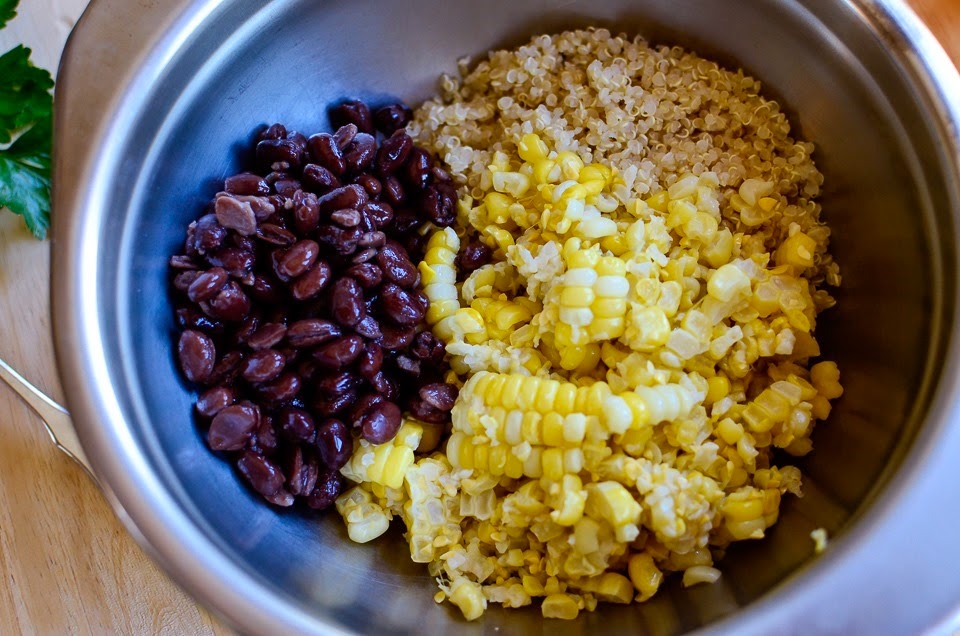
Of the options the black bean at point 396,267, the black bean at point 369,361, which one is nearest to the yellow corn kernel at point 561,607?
the black bean at point 369,361

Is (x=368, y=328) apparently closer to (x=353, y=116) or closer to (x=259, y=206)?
(x=259, y=206)

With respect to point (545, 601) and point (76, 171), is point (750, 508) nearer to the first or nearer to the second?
point (545, 601)

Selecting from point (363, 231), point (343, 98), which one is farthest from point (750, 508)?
point (343, 98)

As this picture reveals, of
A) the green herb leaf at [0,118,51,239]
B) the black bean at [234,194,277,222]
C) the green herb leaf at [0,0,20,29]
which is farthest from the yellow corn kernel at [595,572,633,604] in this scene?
the green herb leaf at [0,0,20,29]

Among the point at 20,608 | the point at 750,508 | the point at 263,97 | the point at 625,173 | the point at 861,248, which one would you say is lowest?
the point at 20,608

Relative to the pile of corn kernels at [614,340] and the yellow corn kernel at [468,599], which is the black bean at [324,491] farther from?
the yellow corn kernel at [468,599]

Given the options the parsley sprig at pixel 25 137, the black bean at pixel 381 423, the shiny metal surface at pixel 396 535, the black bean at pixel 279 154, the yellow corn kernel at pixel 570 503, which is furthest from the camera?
the parsley sprig at pixel 25 137
